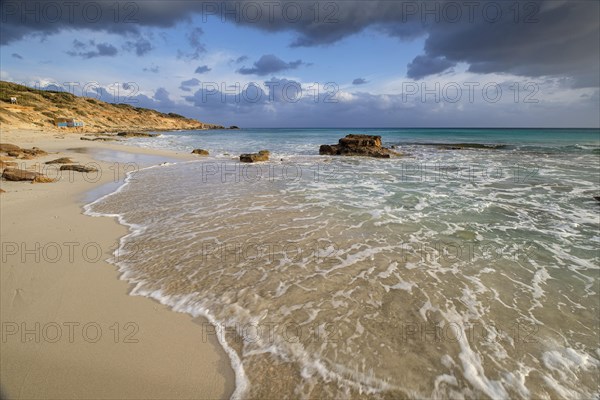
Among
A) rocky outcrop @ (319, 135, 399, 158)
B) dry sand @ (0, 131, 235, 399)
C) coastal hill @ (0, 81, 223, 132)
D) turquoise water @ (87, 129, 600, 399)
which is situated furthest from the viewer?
coastal hill @ (0, 81, 223, 132)

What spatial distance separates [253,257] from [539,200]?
10120 mm

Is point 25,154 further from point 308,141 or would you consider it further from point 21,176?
point 308,141

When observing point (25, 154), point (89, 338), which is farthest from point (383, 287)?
point (25, 154)

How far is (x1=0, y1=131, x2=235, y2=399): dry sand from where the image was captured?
2740 millimetres

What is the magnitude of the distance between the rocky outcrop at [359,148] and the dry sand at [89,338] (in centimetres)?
2163

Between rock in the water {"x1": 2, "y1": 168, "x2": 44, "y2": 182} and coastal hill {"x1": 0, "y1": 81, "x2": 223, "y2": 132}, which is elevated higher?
coastal hill {"x1": 0, "y1": 81, "x2": 223, "y2": 132}

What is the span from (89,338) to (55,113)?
67.4m

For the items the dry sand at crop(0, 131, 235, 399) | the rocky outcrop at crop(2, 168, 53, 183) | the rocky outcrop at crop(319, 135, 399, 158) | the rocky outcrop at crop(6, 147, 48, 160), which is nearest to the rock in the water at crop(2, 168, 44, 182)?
the rocky outcrop at crop(2, 168, 53, 183)

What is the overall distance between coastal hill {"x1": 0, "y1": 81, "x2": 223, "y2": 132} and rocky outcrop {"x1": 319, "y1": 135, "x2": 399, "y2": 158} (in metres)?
39.8

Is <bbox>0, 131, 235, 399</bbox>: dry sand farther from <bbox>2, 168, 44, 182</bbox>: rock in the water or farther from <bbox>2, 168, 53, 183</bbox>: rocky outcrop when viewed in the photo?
<bbox>2, 168, 44, 182</bbox>: rock in the water

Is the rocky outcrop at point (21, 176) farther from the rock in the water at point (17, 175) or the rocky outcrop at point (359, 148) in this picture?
the rocky outcrop at point (359, 148)

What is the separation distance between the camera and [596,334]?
349cm

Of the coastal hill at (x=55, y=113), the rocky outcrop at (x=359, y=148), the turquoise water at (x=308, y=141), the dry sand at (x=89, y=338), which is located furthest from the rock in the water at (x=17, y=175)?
the coastal hill at (x=55, y=113)

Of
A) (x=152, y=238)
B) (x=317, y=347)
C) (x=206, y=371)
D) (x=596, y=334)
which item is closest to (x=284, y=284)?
(x=317, y=347)
